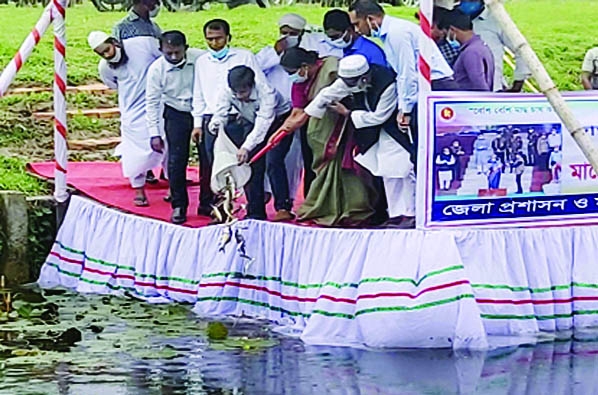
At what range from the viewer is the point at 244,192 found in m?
10.7

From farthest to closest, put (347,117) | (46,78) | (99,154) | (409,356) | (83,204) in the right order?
(46,78)
(99,154)
(83,204)
(347,117)
(409,356)

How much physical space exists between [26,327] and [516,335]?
318 cm

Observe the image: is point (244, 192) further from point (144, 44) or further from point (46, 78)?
point (46, 78)

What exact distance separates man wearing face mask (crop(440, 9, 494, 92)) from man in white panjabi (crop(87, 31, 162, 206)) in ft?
9.25

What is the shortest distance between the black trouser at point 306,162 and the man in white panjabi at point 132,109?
5.79 ft

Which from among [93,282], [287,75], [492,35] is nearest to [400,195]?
[287,75]

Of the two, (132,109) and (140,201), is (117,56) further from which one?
(140,201)

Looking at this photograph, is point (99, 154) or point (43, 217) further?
point (99, 154)

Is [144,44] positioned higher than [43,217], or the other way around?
[144,44]

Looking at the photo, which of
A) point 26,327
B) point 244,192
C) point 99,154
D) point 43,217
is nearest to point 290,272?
point 244,192

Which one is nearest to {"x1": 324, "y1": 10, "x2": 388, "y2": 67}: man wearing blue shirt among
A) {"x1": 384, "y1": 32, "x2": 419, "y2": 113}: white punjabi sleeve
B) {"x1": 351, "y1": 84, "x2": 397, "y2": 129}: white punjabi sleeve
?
{"x1": 384, "y1": 32, "x2": 419, "y2": 113}: white punjabi sleeve

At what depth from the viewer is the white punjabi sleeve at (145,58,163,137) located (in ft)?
37.8

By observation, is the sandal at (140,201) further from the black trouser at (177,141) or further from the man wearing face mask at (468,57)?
the man wearing face mask at (468,57)

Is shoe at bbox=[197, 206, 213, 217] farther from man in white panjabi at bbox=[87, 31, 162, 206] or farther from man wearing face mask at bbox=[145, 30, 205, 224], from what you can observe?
man in white panjabi at bbox=[87, 31, 162, 206]
